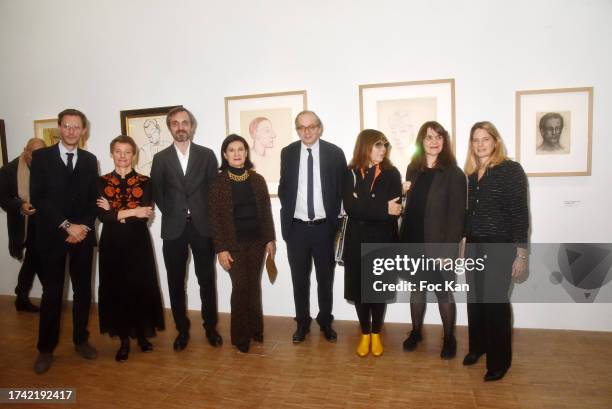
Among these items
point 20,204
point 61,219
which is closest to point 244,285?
point 61,219

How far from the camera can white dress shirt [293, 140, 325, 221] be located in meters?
3.27

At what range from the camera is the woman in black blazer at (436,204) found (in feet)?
9.08

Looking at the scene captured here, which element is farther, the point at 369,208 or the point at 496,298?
the point at 369,208

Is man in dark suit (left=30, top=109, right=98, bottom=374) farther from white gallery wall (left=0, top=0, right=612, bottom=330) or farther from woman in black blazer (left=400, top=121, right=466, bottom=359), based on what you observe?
woman in black blazer (left=400, top=121, right=466, bottom=359)

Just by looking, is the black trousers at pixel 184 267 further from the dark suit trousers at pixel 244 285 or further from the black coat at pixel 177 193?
the dark suit trousers at pixel 244 285

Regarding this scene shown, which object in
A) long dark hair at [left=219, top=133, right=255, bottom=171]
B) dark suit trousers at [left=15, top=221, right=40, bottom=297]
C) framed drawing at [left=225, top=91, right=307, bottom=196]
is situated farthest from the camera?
dark suit trousers at [left=15, top=221, right=40, bottom=297]

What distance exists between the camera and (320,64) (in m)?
3.67

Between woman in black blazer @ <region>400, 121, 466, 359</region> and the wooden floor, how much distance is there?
0.44 metres

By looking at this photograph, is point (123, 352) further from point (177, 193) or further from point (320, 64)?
point (320, 64)

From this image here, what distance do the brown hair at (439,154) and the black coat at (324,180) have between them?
0.60m

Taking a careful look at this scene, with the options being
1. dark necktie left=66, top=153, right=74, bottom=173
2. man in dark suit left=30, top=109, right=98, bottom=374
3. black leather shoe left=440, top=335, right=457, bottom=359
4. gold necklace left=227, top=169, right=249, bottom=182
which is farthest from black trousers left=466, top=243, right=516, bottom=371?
dark necktie left=66, top=153, right=74, bottom=173

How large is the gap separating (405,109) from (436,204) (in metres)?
1.11

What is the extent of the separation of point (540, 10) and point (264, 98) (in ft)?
8.02

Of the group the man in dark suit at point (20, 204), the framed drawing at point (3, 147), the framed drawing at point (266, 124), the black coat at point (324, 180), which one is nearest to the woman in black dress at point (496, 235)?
the black coat at point (324, 180)
